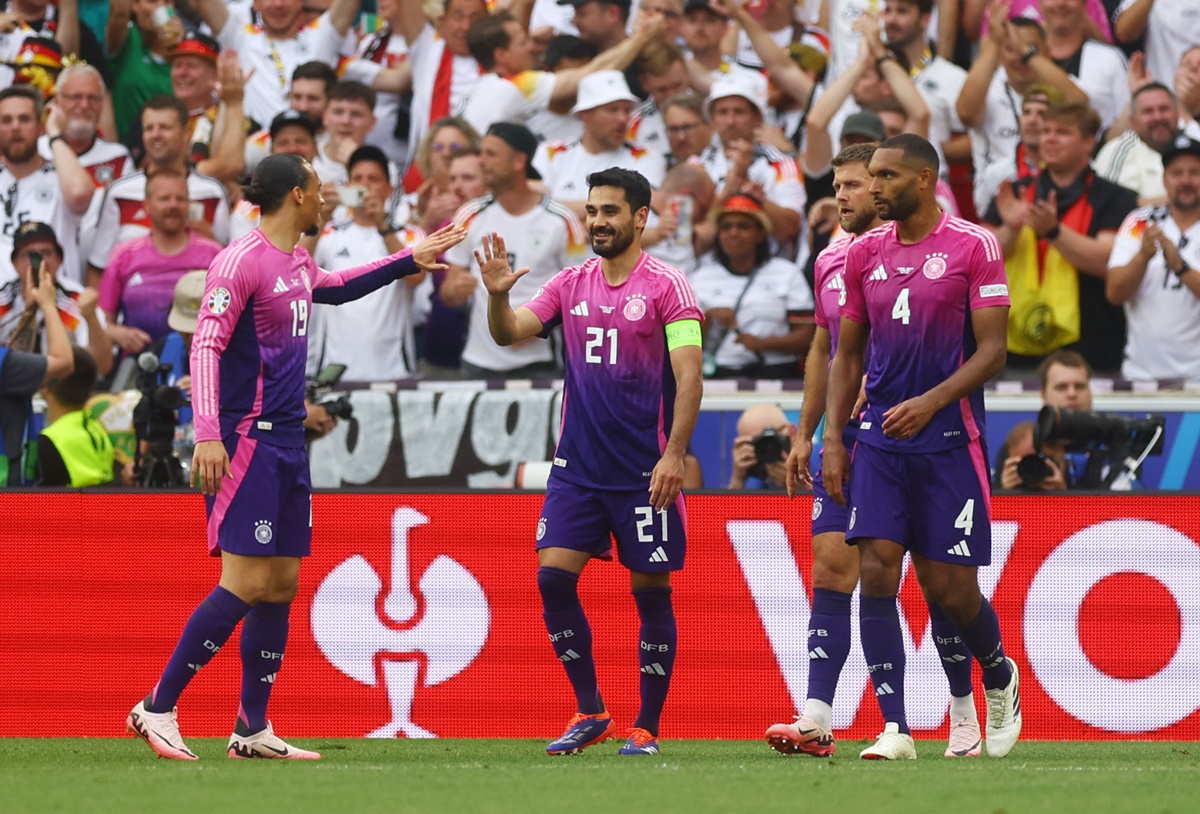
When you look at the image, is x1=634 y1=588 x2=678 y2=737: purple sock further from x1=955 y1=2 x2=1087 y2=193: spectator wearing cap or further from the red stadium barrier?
x1=955 y1=2 x2=1087 y2=193: spectator wearing cap

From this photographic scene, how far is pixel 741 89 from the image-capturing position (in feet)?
42.6

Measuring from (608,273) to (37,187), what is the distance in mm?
6854

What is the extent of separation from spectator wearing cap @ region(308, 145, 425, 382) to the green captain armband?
16.1 ft

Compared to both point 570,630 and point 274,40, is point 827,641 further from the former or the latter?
point 274,40

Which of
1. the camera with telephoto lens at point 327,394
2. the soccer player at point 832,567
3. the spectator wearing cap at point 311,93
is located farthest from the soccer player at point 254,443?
the spectator wearing cap at point 311,93

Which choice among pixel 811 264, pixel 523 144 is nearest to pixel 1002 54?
pixel 811 264

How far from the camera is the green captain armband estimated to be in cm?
757

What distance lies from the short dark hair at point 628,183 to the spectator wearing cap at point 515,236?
4243 mm

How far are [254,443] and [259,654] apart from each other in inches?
35.4

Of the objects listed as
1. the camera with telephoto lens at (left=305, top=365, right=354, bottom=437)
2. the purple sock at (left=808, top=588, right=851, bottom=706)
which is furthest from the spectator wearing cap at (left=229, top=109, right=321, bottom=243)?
the purple sock at (left=808, top=588, right=851, bottom=706)

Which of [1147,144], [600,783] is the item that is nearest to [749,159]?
[1147,144]

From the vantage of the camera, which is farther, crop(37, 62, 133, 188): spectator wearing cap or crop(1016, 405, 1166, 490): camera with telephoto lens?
crop(37, 62, 133, 188): spectator wearing cap

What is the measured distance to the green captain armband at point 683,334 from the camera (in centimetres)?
757

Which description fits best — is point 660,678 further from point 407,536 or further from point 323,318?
point 323,318
